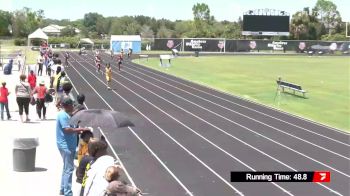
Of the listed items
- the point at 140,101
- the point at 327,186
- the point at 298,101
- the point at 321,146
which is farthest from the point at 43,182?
the point at 298,101

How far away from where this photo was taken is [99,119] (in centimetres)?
1049

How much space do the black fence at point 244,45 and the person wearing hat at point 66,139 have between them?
88101mm

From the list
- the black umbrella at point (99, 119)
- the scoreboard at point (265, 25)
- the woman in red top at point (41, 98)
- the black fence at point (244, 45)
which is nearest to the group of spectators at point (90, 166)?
the black umbrella at point (99, 119)

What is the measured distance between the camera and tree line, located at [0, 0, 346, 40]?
390 ft

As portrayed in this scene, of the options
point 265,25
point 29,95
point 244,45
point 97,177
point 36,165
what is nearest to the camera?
point 97,177

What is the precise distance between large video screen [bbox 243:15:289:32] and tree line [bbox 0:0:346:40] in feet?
53.7

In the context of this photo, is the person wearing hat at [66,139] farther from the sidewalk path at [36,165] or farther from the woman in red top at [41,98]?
the woman in red top at [41,98]

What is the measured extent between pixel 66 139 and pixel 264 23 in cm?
9391

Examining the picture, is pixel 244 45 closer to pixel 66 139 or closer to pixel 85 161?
pixel 66 139

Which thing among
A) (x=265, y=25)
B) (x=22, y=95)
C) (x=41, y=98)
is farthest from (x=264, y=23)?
(x=22, y=95)

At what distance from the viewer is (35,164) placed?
13000mm

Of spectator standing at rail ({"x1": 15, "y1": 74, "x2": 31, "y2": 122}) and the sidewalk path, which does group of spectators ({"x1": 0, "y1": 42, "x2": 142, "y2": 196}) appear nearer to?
spectator standing at rail ({"x1": 15, "y1": 74, "x2": 31, "y2": 122})

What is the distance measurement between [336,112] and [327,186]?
1345 centimetres

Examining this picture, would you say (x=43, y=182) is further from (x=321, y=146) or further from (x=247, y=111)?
(x=247, y=111)
